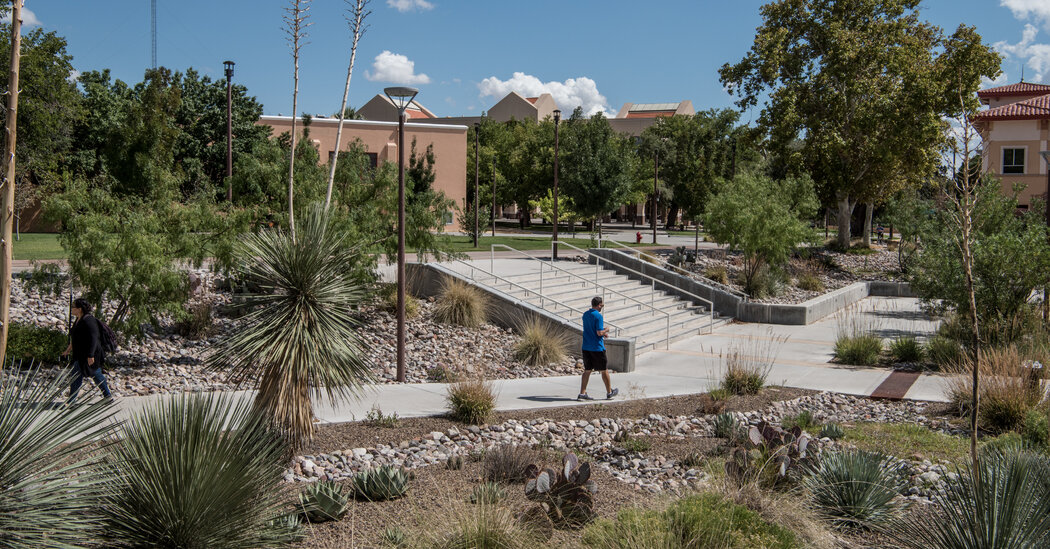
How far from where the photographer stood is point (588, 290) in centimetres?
2069

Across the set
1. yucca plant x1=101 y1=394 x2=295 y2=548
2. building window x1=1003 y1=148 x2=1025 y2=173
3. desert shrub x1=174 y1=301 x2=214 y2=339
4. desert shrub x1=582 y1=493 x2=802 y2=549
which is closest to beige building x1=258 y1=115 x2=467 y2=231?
building window x1=1003 y1=148 x2=1025 y2=173

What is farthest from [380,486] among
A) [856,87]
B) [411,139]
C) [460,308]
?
[411,139]

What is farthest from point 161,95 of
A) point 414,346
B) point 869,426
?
point 869,426

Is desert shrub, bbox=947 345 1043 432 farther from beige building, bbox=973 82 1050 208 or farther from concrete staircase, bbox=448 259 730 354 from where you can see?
beige building, bbox=973 82 1050 208

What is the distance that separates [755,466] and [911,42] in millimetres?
29954

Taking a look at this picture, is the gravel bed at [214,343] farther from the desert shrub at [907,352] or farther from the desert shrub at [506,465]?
the desert shrub at [907,352]

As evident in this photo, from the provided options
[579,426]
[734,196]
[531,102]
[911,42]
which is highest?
[531,102]

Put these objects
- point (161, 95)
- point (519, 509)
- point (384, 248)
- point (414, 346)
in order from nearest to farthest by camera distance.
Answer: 1. point (519, 509)
2. point (414, 346)
3. point (384, 248)
4. point (161, 95)

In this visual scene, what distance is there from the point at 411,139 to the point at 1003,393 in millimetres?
42413

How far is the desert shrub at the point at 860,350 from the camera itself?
48.3ft

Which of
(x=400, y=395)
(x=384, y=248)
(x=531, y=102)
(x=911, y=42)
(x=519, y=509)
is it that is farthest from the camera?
(x=531, y=102)

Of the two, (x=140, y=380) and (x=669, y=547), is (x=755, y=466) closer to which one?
(x=669, y=547)

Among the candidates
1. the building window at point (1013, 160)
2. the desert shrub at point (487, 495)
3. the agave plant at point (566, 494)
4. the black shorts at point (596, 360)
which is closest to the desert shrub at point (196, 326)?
the black shorts at point (596, 360)

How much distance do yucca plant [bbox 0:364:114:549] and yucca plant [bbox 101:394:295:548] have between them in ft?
1.49
